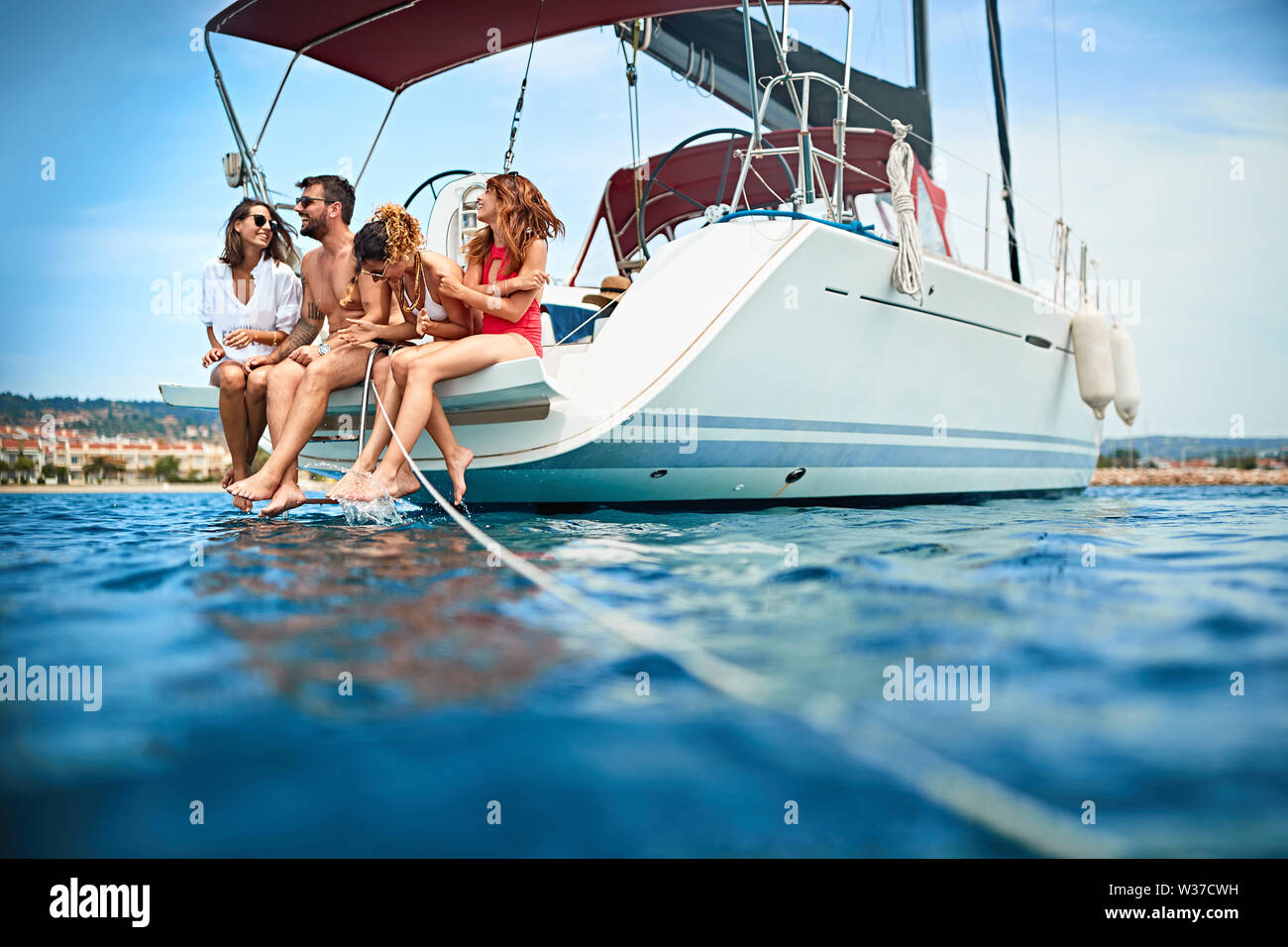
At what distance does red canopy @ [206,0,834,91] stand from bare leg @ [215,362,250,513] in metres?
1.71

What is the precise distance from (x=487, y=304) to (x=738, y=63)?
4827 mm

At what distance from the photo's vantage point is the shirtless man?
320 centimetres

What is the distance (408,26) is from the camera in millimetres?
4176

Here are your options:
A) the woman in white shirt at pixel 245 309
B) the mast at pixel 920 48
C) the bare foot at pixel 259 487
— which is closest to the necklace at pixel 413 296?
the woman in white shirt at pixel 245 309

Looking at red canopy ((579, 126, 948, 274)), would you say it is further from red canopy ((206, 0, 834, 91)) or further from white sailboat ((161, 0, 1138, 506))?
red canopy ((206, 0, 834, 91))

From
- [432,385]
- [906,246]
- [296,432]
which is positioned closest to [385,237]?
[432,385]

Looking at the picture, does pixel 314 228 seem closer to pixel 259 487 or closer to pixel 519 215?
A: pixel 519 215

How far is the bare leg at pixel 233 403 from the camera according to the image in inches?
134

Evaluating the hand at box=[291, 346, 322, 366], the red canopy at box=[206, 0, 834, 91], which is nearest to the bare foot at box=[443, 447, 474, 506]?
the hand at box=[291, 346, 322, 366]

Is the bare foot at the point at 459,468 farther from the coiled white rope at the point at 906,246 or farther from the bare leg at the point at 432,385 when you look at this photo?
the coiled white rope at the point at 906,246

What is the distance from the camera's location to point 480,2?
409 cm

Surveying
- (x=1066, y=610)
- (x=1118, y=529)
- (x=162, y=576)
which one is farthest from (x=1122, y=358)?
(x=162, y=576)
